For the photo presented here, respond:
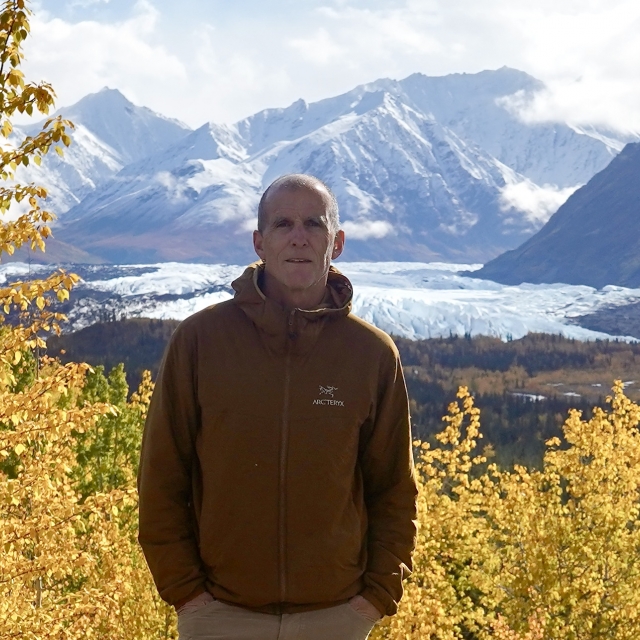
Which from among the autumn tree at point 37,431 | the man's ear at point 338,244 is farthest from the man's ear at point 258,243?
the autumn tree at point 37,431

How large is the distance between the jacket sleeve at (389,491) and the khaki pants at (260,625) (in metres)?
0.23

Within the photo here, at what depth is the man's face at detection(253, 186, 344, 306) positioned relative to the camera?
4422mm

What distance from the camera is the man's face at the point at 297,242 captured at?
4.42 meters

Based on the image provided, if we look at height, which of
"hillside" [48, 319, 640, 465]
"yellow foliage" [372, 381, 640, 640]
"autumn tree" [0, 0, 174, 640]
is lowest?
"hillside" [48, 319, 640, 465]

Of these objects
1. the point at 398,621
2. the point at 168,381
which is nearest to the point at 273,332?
the point at 168,381

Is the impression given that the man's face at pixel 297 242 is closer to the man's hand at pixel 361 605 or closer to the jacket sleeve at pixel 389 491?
the jacket sleeve at pixel 389 491

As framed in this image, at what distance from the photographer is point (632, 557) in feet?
68.8

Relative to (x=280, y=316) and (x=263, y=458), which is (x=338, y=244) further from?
(x=263, y=458)

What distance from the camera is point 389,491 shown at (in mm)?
4629

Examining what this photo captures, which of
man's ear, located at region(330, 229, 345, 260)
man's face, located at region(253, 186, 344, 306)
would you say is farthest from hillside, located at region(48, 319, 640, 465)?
man's face, located at region(253, 186, 344, 306)

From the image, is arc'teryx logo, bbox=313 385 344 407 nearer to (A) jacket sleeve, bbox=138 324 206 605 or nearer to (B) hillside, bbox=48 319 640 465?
(A) jacket sleeve, bbox=138 324 206 605

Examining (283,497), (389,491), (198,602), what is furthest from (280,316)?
(198,602)

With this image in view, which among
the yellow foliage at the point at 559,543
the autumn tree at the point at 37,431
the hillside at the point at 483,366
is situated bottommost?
the hillside at the point at 483,366

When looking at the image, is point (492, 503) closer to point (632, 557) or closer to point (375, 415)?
point (632, 557)
